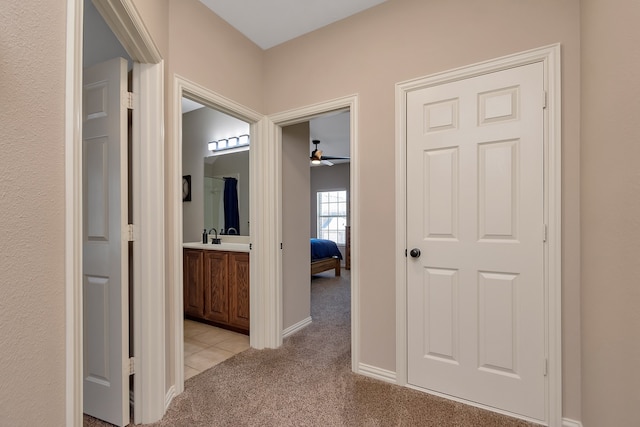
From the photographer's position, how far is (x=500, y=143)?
1.80 metres

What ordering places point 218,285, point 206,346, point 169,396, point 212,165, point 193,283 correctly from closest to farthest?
point 169,396 → point 206,346 → point 218,285 → point 193,283 → point 212,165

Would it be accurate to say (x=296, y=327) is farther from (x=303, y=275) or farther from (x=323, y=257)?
(x=323, y=257)

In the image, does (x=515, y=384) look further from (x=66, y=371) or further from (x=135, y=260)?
(x=135, y=260)

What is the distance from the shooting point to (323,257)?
5762 millimetres

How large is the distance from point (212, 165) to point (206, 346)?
2.39 metres

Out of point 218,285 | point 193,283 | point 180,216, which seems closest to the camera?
point 180,216

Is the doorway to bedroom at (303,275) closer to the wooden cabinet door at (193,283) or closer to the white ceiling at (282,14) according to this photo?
the white ceiling at (282,14)

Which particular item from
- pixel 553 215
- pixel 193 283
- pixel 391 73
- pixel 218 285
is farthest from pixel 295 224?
pixel 553 215

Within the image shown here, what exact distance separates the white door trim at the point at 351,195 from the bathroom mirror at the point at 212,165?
50.1 inches

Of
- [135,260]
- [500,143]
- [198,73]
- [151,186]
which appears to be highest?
[198,73]

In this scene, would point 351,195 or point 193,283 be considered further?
point 193,283

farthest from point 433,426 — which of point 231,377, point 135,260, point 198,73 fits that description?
point 198,73

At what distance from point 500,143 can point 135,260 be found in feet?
7.37

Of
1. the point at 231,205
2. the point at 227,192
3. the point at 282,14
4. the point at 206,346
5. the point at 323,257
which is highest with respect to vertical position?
the point at 282,14
